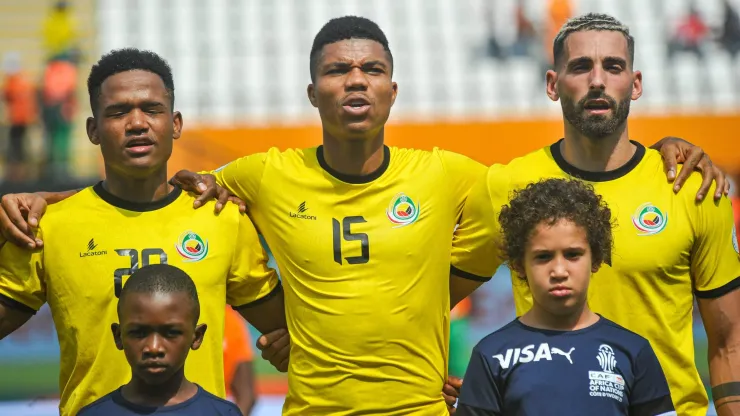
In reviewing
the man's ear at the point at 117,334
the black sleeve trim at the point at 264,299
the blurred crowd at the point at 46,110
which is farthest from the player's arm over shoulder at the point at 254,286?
the blurred crowd at the point at 46,110

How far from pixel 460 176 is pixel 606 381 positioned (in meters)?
1.25

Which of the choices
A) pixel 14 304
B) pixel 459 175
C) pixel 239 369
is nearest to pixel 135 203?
pixel 14 304

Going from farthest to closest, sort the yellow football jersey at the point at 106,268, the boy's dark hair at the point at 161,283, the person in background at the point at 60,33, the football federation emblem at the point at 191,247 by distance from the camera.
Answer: the person in background at the point at 60,33, the football federation emblem at the point at 191,247, the yellow football jersey at the point at 106,268, the boy's dark hair at the point at 161,283

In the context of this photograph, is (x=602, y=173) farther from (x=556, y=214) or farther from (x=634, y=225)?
(x=556, y=214)

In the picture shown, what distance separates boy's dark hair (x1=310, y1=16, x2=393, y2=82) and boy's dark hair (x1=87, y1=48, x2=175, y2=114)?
0.58 metres

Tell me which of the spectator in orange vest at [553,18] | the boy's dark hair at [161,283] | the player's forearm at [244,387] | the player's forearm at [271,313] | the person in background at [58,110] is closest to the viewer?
the boy's dark hair at [161,283]

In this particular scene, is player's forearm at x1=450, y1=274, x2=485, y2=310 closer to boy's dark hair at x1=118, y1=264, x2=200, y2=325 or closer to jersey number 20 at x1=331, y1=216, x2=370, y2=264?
jersey number 20 at x1=331, y1=216, x2=370, y2=264

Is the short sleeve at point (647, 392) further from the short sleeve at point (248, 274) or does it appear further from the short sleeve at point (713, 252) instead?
the short sleeve at point (248, 274)

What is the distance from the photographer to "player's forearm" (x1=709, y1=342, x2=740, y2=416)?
14.2ft

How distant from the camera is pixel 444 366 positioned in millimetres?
4469

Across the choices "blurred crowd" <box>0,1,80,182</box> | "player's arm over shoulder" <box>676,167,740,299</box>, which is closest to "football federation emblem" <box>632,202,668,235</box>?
"player's arm over shoulder" <box>676,167,740,299</box>

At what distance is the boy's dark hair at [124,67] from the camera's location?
14.9 ft

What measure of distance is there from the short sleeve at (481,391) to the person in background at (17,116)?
434 inches

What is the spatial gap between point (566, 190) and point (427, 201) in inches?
27.6
